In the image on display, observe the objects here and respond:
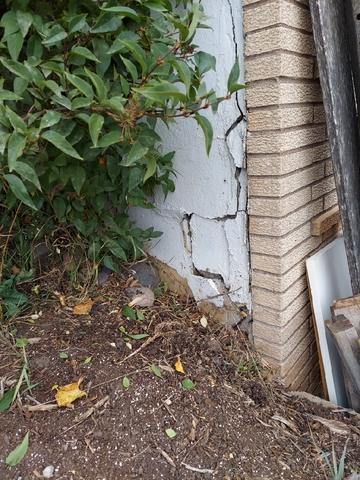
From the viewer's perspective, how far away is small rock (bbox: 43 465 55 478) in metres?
1.18

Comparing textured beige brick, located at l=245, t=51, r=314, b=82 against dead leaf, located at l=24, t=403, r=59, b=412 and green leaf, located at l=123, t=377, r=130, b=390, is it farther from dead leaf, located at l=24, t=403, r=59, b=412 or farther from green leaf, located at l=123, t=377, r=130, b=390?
dead leaf, located at l=24, t=403, r=59, b=412

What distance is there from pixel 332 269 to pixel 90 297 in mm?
1118

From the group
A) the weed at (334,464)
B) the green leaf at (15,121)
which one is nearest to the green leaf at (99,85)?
the green leaf at (15,121)

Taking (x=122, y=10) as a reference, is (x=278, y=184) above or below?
below

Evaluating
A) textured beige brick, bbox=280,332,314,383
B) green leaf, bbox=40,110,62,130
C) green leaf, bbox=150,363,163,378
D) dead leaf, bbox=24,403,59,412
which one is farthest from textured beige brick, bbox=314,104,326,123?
dead leaf, bbox=24,403,59,412

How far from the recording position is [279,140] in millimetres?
1522

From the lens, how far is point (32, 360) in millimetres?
1512

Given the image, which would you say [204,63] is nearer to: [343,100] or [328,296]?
[343,100]

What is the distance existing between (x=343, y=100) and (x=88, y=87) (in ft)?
3.44

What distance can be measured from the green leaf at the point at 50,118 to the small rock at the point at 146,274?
102 cm

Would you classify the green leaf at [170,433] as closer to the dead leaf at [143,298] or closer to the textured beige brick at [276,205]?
the dead leaf at [143,298]

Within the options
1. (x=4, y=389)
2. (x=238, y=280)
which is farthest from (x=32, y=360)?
(x=238, y=280)

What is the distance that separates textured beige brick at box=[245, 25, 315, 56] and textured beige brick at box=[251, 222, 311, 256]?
0.68 metres

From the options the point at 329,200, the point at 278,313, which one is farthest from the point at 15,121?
the point at 329,200
